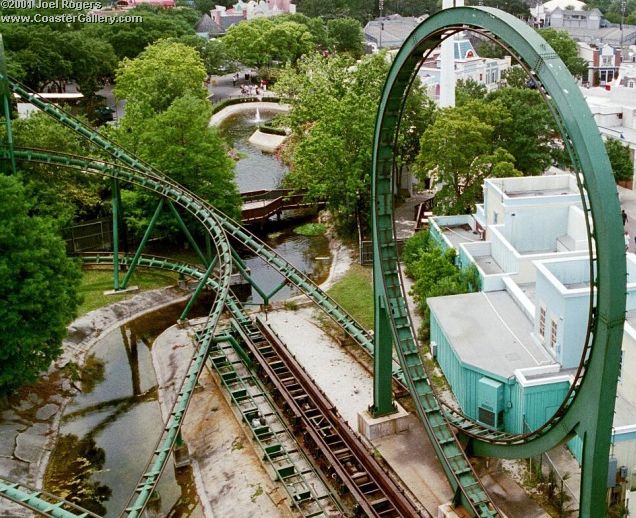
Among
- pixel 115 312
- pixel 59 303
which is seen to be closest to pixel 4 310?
pixel 59 303

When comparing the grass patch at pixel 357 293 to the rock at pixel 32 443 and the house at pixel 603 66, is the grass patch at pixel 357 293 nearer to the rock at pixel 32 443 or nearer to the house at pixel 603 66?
the rock at pixel 32 443

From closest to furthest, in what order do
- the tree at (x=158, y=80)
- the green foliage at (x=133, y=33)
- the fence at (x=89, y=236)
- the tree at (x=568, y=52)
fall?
1. the fence at (x=89, y=236)
2. the tree at (x=158, y=80)
3. the tree at (x=568, y=52)
4. the green foliage at (x=133, y=33)

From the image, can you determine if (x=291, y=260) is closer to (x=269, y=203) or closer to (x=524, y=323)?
(x=269, y=203)

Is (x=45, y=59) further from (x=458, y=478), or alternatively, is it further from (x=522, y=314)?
(x=458, y=478)

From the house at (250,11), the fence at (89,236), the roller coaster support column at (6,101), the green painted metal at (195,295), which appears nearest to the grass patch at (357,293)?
the green painted metal at (195,295)

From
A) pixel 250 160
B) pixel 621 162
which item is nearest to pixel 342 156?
pixel 621 162
